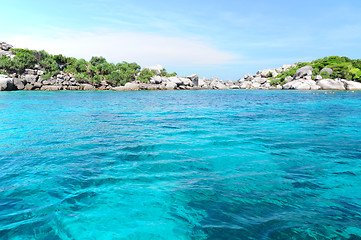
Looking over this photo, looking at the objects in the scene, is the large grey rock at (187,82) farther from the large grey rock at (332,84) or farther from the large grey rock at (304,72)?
the large grey rock at (332,84)

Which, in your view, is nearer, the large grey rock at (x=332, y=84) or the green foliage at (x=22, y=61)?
the green foliage at (x=22, y=61)

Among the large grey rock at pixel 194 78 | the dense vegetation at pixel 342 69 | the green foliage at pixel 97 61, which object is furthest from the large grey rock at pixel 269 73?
the green foliage at pixel 97 61

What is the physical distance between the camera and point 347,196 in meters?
4.55

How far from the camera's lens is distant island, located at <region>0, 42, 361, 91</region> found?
60.1m

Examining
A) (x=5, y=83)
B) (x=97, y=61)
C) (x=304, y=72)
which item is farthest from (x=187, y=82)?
(x=5, y=83)

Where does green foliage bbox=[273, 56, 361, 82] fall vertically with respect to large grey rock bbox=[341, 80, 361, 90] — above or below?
above

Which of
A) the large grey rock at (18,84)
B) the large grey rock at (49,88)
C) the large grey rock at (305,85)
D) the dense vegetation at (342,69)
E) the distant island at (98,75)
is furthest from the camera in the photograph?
the dense vegetation at (342,69)

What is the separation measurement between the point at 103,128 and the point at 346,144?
1109 cm

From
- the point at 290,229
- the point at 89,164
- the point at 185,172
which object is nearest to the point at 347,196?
the point at 290,229

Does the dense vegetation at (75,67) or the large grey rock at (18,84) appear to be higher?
the dense vegetation at (75,67)

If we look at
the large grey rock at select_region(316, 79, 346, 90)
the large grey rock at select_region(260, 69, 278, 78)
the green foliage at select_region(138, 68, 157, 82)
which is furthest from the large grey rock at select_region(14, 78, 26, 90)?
the large grey rock at select_region(260, 69, 278, 78)

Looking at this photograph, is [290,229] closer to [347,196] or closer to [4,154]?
[347,196]

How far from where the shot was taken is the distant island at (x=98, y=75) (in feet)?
197

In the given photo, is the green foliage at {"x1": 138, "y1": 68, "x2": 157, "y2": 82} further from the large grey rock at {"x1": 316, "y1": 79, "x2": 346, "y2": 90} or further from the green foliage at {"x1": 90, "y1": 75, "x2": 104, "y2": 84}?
the large grey rock at {"x1": 316, "y1": 79, "x2": 346, "y2": 90}
